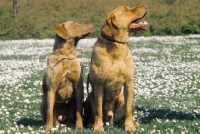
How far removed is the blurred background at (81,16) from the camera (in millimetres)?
44344

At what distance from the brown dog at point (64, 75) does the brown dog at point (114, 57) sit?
1.26 ft

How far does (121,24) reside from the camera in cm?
642

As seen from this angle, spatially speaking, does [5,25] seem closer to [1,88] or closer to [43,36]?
[43,36]

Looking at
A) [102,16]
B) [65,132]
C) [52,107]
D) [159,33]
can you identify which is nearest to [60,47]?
[52,107]

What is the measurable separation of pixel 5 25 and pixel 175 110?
44.9 metres

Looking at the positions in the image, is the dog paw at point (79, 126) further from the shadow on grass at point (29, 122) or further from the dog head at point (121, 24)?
the dog head at point (121, 24)

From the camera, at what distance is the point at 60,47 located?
7.02 metres

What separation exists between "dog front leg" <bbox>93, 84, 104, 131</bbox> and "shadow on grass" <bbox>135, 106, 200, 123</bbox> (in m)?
1.29

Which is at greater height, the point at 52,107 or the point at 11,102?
the point at 52,107

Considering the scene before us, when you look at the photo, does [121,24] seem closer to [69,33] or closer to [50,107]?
[69,33]

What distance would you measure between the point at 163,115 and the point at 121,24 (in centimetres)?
270

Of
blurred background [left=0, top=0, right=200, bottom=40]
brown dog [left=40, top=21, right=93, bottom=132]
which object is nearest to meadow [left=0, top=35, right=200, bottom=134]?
brown dog [left=40, top=21, right=93, bottom=132]

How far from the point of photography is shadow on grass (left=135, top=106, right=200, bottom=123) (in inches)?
310

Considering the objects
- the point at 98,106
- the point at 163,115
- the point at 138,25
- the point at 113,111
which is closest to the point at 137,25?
the point at 138,25
